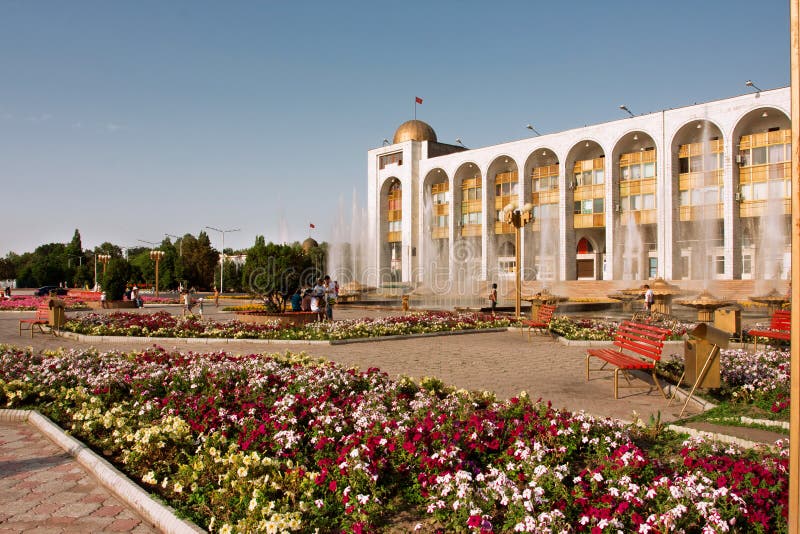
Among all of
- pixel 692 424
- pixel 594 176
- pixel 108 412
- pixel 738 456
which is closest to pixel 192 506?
pixel 108 412

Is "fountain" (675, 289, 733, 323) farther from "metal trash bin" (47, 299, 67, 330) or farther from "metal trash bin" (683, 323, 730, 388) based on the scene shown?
"metal trash bin" (47, 299, 67, 330)

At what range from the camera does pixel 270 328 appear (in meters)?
15.4

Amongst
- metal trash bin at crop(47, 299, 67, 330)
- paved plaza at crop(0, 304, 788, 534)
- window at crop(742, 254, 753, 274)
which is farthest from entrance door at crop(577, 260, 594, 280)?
metal trash bin at crop(47, 299, 67, 330)

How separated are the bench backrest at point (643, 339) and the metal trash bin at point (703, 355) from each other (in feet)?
1.13

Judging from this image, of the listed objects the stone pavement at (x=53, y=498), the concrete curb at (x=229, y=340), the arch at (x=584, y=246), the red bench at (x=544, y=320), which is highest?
the arch at (x=584, y=246)

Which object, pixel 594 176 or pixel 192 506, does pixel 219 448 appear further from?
pixel 594 176

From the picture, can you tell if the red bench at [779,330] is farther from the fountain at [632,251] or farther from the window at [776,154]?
the fountain at [632,251]

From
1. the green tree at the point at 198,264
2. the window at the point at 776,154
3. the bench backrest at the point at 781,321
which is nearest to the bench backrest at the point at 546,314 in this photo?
the bench backrest at the point at 781,321

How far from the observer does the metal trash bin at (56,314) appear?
16.1 m

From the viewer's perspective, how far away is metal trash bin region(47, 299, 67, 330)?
16062 millimetres

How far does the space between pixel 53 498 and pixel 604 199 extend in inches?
1870

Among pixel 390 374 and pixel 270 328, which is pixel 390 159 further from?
pixel 390 374

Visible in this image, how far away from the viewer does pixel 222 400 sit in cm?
615

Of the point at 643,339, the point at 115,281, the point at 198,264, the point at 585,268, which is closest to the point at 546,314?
the point at 643,339
